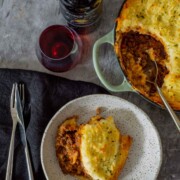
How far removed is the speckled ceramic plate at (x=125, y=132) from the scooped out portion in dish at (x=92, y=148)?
0.09ft

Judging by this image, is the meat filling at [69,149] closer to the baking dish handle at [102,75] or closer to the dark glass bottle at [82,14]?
the baking dish handle at [102,75]

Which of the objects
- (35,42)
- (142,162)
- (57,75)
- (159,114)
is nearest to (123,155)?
(142,162)

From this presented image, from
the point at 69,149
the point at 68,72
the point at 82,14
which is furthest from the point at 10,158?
the point at 82,14

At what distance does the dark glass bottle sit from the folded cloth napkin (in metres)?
0.22

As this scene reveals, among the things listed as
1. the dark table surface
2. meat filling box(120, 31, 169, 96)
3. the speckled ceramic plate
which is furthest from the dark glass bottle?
the speckled ceramic plate

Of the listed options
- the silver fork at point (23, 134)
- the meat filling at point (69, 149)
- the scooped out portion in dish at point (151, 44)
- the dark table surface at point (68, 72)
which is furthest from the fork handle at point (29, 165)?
the scooped out portion in dish at point (151, 44)

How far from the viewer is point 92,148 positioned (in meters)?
1.71

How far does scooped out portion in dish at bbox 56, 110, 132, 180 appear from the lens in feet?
5.62

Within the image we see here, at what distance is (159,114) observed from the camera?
6.16 feet

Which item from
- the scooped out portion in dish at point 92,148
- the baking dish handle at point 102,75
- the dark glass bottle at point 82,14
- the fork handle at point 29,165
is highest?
the dark glass bottle at point 82,14

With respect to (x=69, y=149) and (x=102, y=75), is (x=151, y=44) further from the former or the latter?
(x=69, y=149)

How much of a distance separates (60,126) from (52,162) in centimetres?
13

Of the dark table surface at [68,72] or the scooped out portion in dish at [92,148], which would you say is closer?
the scooped out portion in dish at [92,148]

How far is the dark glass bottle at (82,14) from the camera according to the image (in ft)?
5.79
